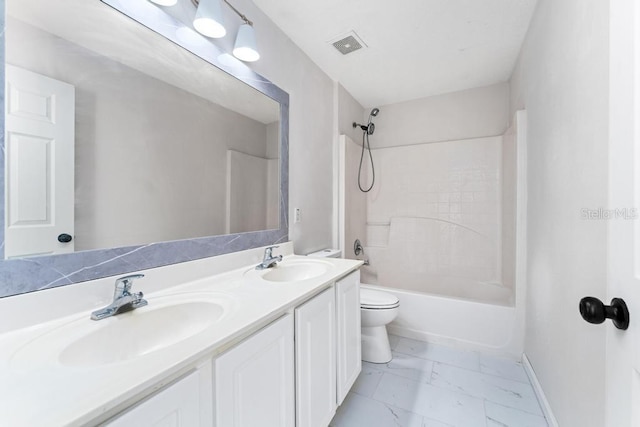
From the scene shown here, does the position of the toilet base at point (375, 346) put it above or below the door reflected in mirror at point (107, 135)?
below

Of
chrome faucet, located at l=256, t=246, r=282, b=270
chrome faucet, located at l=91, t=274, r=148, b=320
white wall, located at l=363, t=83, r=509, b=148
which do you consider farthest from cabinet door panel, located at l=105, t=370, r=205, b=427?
white wall, located at l=363, t=83, r=509, b=148

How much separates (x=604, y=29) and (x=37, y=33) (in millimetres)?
1752

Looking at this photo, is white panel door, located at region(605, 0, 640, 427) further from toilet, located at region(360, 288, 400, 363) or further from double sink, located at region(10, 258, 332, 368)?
toilet, located at region(360, 288, 400, 363)

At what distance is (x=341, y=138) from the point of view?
97.1 inches

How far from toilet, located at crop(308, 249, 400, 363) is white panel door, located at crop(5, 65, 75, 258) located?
164cm

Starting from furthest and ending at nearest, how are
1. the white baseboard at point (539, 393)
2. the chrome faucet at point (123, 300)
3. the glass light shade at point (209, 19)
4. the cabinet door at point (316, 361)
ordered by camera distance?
the white baseboard at point (539, 393) < the glass light shade at point (209, 19) < the cabinet door at point (316, 361) < the chrome faucet at point (123, 300)

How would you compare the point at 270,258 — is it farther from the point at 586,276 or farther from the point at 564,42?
the point at 564,42

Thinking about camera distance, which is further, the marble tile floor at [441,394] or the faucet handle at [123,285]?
the marble tile floor at [441,394]

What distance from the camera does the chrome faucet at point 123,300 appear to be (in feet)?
2.62

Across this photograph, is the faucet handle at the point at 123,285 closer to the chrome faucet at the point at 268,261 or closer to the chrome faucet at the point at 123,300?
the chrome faucet at the point at 123,300

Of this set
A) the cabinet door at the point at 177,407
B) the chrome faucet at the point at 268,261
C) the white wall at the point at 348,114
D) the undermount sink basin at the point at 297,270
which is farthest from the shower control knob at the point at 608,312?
the white wall at the point at 348,114

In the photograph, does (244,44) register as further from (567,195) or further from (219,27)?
(567,195)

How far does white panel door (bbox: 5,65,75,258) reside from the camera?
0.73 m

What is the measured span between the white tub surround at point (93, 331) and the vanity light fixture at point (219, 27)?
1.09 m
